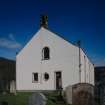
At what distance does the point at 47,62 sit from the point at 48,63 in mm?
186

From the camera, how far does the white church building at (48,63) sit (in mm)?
35438

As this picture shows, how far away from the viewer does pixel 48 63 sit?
3731 cm

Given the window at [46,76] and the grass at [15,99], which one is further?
the window at [46,76]

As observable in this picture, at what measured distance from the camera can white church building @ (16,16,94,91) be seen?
35.4m

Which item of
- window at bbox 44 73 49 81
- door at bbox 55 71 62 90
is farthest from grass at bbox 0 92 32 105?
window at bbox 44 73 49 81

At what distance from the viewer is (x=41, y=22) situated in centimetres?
3956

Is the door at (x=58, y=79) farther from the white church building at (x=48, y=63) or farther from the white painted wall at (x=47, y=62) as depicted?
the white painted wall at (x=47, y=62)

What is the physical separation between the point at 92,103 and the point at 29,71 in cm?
1927

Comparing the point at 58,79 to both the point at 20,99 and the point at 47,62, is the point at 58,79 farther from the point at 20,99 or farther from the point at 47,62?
the point at 20,99

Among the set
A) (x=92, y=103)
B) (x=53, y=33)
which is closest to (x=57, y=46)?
(x=53, y=33)

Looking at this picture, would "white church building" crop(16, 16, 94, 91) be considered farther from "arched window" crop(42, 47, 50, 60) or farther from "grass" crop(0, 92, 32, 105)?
"grass" crop(0, 92, 32, 105)

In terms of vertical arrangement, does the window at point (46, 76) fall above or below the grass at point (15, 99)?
above

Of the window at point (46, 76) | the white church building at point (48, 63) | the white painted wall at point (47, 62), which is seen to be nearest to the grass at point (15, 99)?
the white church building at point (48, 63)

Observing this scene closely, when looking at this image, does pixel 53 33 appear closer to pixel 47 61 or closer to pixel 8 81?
pixel 47 61
